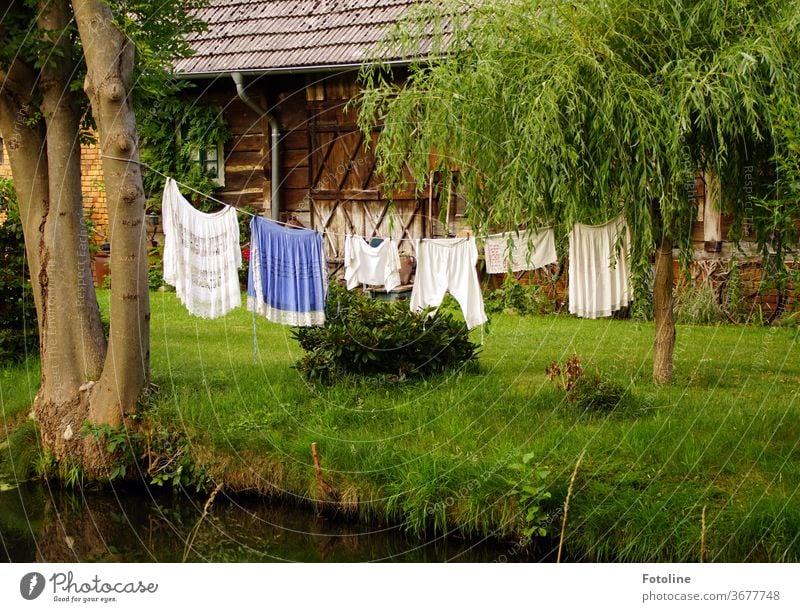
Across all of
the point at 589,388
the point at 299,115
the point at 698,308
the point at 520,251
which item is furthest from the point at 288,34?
the point at 589,388

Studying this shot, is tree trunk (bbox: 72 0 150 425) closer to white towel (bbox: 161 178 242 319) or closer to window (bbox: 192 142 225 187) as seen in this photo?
white towel (bbox: 161 178 242 319)

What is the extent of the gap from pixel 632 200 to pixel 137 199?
3537mm

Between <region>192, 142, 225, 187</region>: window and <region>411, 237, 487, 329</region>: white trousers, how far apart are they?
7834 mm

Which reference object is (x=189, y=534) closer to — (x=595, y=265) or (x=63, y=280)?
(x=63, y=280)

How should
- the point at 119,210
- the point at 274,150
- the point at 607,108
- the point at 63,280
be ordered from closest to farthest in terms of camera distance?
the point at 607,108 → the point at 119,210 → the point at 63,280 → the point at 274,150

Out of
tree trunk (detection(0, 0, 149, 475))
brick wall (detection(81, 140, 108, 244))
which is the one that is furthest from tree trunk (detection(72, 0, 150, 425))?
brick wall (detection(81, 140, 108, 244))

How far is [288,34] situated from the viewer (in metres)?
13.8

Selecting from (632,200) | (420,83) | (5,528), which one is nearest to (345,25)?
(420,83)

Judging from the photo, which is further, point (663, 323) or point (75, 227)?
point (663, 323)

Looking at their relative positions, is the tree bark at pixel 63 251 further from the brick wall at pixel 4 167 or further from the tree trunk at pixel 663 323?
the brick wall at pixel 4 167

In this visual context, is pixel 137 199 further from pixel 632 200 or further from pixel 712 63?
pixel 712 63

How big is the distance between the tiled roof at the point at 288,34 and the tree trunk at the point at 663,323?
570 cm

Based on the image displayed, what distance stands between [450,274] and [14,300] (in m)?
4.72

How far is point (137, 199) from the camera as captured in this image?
25.0 ft
